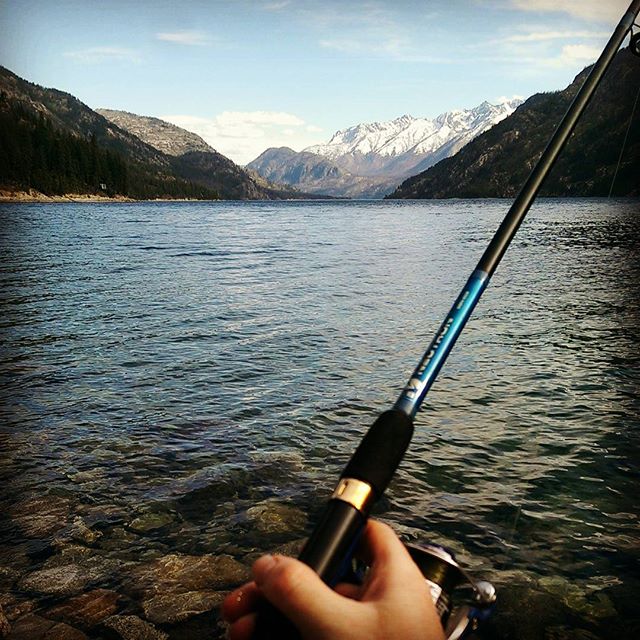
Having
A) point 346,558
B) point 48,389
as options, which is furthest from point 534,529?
point 48,389

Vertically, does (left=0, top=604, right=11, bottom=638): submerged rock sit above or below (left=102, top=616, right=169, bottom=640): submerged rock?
above

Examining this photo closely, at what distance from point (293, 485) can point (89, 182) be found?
201m

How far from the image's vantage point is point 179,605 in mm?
4824

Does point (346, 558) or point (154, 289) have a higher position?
point (346, 558)

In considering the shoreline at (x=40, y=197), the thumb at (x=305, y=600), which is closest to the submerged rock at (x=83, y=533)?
the thumb at (x=305, y=600)

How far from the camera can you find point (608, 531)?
5988 millimetres

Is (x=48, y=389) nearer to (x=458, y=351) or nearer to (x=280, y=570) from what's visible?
(x=458, y=351)

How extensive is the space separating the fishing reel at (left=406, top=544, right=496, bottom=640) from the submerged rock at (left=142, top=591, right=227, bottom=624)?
288 cm

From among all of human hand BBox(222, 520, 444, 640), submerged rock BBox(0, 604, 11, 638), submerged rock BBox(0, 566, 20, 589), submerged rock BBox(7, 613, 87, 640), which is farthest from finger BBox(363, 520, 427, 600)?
submerged rock BBox(0, 566, 20, 589)

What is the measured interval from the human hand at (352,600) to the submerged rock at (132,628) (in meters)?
3.03

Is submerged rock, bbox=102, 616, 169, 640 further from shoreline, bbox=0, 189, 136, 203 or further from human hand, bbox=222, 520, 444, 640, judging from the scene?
shoreline, bbox=0, 189, 136, 203

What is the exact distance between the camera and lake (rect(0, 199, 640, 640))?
5.10 meters

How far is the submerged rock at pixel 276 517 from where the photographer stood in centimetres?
604

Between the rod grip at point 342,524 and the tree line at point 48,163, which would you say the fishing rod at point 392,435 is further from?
the tree line at point 48,163
